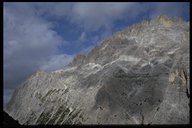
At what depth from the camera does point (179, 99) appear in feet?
486

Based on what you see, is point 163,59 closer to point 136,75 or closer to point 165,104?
point 136,75

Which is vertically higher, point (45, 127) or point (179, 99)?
point (45, 127)

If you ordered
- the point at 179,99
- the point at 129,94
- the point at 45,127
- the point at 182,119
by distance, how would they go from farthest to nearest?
the point at 129,94 < the point at 179,99 < the point at 182,119 < the point at 45,127

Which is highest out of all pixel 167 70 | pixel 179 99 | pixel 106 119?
pixel 167 70

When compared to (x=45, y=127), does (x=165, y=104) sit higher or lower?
lower

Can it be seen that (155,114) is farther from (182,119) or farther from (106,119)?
(106,119)

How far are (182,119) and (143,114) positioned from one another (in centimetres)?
2175

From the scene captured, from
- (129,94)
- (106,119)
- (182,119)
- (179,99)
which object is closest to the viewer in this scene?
(182,119)

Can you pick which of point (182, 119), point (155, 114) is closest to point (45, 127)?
point (182, 119)

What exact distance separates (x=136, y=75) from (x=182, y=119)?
5898cm

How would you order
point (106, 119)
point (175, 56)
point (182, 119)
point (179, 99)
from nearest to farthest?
point (182, 119)
point (179, 99)
point (106, 119)
point (175, 56)

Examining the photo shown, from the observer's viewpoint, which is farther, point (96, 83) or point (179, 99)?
point (96, 83)

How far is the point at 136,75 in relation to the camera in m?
192

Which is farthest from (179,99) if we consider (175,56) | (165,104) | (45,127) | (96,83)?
(45,127)
